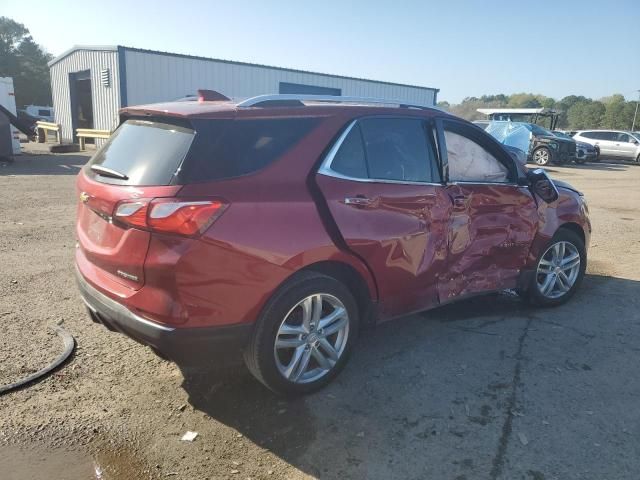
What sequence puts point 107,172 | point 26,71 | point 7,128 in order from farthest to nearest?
point 26,71
point 7,128
point 107,172

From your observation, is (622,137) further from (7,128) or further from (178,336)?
(178,336)

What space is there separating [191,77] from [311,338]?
19.4 m

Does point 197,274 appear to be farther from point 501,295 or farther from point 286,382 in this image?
point 501,295

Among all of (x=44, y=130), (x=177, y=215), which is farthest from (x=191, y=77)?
(x=177, y=215)

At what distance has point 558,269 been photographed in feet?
15.8

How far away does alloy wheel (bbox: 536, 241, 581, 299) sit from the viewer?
4766mm

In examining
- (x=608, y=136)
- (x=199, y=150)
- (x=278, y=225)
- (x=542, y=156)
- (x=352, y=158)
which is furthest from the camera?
(x=608, y=136)

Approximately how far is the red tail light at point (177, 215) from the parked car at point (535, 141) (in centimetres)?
2074

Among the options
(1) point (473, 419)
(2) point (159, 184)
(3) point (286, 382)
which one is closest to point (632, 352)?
(1) point (473, 419)

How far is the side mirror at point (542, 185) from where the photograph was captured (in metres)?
4.46

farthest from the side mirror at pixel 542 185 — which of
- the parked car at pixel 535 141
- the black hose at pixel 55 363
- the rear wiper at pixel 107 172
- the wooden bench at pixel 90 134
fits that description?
the wooden bench at pixel 90 134

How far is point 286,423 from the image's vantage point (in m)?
2.94

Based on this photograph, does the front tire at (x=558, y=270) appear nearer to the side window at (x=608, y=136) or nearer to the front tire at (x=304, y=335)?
the front tire at (x=304, y=335)

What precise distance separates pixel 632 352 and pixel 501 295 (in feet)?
4.63
